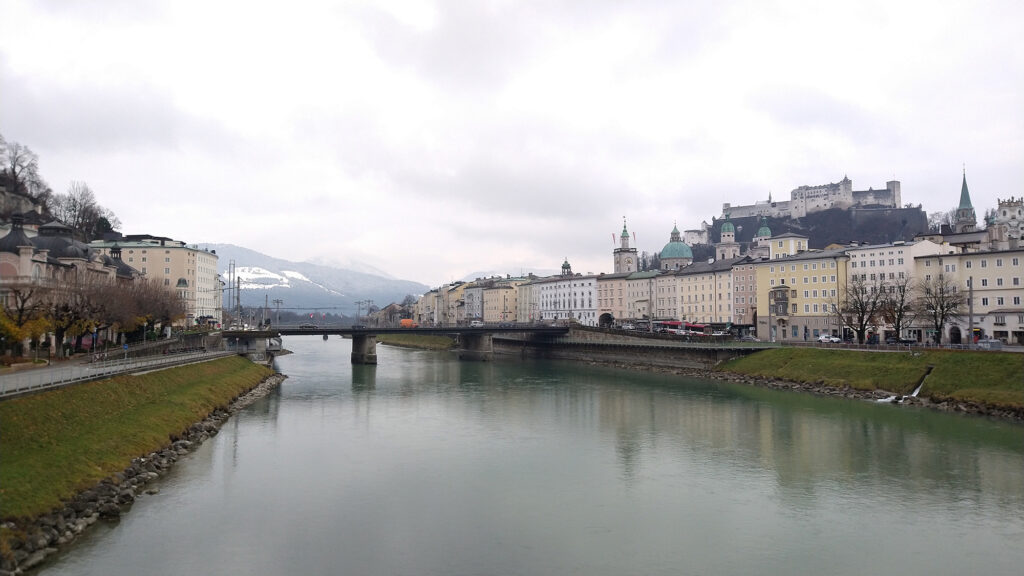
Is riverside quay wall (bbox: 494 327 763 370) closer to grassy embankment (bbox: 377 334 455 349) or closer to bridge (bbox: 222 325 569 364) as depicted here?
bridge (bbox: 222 325 569 364)

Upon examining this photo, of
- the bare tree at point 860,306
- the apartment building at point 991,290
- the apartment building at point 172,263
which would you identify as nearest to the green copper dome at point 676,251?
the bare tree at point 860,306

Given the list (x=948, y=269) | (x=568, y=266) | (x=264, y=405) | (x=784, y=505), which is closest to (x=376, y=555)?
(x=784, y=505)

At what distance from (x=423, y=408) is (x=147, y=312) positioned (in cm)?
2878

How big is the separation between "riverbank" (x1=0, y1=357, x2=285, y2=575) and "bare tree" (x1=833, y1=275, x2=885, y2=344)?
59208mm

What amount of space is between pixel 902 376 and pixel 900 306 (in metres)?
16.0

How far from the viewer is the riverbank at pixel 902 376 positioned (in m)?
44.3

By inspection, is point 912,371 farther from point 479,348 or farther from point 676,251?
point 676,251

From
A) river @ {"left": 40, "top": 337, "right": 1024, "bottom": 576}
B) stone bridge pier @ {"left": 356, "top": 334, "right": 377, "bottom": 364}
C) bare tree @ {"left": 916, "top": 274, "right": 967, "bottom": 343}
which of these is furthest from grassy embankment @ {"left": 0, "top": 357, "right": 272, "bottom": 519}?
bare tree @ {"left": 916, "top": 274, "right": 967, "bottom": 343}

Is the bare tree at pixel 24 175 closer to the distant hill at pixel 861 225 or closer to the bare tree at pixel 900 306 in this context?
the bare tree at pixel 900 306

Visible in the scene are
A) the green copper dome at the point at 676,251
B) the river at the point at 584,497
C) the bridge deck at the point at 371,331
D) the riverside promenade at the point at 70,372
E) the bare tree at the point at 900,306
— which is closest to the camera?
the river at the point at 584,497

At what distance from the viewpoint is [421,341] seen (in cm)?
14575

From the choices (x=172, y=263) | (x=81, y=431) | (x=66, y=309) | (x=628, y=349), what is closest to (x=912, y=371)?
(x=628, y=349)

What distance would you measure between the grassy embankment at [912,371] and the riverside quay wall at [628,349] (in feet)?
22.4

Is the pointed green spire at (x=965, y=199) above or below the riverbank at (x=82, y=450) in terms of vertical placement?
above
